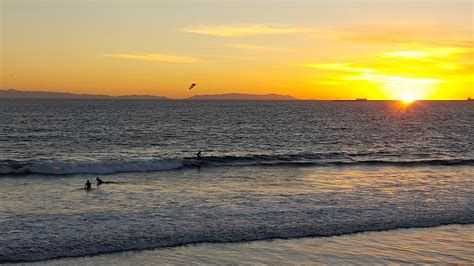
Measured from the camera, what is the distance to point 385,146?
2136 inches

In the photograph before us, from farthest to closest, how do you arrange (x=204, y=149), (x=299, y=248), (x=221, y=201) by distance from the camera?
(x=204, y=149) → (x=221, y=201) → (x=299, y=248)

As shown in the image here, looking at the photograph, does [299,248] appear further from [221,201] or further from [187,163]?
[187,163]

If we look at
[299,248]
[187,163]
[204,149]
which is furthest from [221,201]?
[204,149]

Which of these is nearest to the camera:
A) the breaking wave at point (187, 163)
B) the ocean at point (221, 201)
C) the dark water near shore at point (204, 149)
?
the ocean at point (221, 201)

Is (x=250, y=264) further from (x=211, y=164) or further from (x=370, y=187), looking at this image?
(x=211, y=164)

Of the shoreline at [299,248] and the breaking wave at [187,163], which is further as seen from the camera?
the breaking wave at [187,163]

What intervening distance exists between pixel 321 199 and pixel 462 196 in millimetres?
6994

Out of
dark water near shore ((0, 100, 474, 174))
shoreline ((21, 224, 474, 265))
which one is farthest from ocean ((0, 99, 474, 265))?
dark water near shore ((0, 100, 474, 174))

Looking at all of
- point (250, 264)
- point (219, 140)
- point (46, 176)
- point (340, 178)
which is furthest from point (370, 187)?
point (219, 140)

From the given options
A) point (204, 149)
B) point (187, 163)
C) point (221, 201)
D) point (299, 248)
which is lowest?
point (299, 248)

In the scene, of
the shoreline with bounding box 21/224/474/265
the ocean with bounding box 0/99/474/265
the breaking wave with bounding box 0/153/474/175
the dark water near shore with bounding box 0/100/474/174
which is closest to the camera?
the shoreline with bounding box 21/224/474/265

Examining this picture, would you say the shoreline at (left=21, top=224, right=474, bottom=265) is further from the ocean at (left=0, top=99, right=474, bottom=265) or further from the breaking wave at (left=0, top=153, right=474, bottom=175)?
the breaking wave at (left=0, top=153, right=474, bottom=175)

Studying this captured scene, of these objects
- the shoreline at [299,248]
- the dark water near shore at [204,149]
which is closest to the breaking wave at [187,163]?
the dark water near shore at [204,149]

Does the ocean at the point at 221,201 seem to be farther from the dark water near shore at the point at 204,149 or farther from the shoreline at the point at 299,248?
the dark water near shore at the point at 204,149
